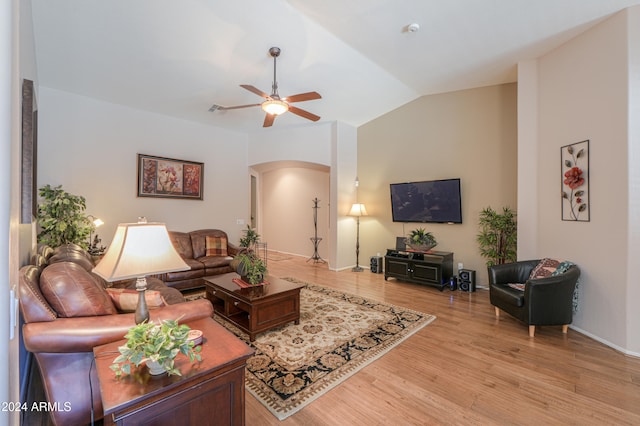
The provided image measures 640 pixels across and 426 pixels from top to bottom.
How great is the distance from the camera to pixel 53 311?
173 centimetres

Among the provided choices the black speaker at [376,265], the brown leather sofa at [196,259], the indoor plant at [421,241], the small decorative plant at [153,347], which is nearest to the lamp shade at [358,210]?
the black speaker at [376,265]

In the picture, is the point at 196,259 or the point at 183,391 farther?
the point at 196,259

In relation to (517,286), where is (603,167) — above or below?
above

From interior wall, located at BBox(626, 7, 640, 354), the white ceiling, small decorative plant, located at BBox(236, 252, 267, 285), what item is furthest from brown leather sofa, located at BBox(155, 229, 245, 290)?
interior wall, located at BBox(626, 7, 640, 354)

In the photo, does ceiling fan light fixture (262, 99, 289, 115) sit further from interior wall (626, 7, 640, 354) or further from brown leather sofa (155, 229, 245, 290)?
interior wall (626, 7, 640, 354)

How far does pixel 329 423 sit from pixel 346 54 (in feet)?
15.3

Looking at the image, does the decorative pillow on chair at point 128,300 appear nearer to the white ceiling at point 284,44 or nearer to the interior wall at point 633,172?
the white ceiling at point 284,44

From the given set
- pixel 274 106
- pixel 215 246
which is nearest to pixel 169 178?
pixel 215 246

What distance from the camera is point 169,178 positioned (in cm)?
571

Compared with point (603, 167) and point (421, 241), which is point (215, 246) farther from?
point (603, 167)

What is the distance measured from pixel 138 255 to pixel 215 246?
14.2 ft

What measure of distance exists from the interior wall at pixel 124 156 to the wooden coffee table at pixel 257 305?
2.78m

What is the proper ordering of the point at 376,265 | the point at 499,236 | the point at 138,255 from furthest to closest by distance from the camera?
1. the point at 376,265
2. the point at 499,236
3. the point at 138,255

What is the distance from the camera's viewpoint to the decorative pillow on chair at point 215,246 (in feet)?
18.7
